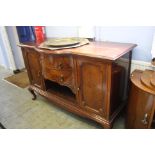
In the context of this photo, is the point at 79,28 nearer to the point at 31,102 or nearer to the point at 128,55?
the point at 128,55

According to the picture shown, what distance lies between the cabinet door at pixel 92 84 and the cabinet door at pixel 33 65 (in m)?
0.63

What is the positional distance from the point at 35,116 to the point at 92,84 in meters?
0.98

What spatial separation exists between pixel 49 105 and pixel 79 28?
109 cm

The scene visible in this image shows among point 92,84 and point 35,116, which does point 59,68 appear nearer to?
point 92,84

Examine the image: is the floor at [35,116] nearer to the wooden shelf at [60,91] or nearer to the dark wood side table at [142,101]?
the wooden shelf at [60,91]

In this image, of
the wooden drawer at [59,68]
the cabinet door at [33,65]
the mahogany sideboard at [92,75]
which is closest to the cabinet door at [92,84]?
the mahogany sideboard at [92,75]

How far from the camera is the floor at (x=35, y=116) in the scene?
1684mm

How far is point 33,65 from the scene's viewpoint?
5.99 feet

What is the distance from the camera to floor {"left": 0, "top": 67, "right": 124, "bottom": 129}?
1684mm

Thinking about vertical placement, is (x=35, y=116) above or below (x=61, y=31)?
below

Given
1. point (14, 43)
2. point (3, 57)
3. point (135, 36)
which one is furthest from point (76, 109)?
point (3, 57)

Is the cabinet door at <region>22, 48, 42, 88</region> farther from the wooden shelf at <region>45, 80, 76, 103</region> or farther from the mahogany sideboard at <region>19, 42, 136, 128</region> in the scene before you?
the wooden shelf at <region>45, 80, 76, 103</region>

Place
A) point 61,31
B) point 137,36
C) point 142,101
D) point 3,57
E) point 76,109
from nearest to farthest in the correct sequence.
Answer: point 142,101
point 137,36
point 76,109
point 61,31
point 3,57

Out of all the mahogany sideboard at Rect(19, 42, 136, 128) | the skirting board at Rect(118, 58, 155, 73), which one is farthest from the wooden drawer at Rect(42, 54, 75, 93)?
the skirting board at Rect(118, 58, 155, 73)
